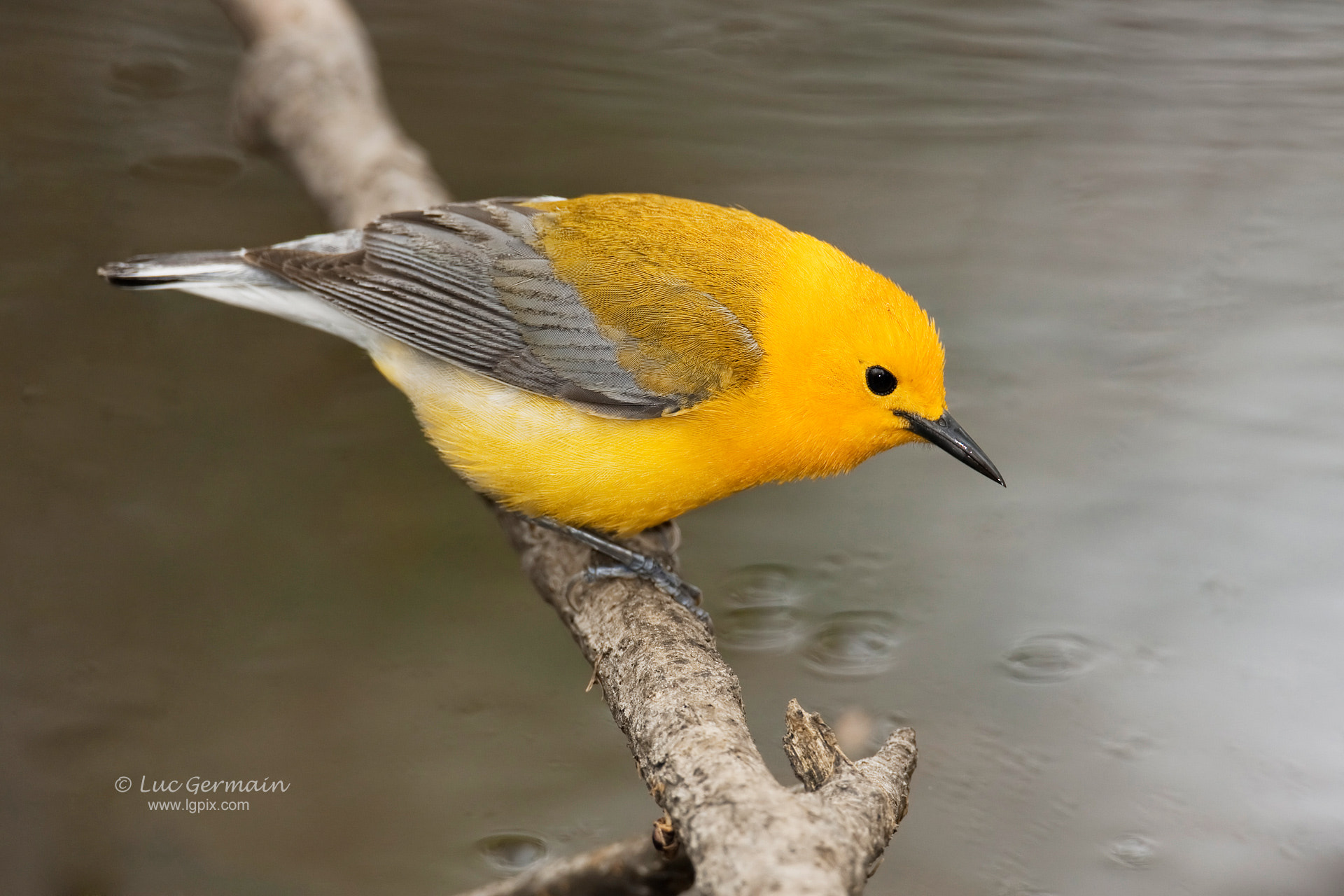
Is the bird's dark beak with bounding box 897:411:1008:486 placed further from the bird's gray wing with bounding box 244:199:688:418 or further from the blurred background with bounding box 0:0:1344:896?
the blurred background with bounding box 0:0:1344:896

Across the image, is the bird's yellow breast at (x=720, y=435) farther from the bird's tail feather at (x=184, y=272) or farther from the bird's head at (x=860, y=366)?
the bird's tail feather at (x=184, y=272)

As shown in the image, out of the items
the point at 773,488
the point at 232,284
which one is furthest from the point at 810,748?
the point at 773,488

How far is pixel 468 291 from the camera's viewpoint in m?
3.34

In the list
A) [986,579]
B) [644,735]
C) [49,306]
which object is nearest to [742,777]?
[644,735]

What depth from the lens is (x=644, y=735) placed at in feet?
7.36

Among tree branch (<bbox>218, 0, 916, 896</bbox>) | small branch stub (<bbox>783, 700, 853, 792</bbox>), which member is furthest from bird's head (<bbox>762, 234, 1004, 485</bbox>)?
small branch stub (<bbox>783, 700, 853, 792</bbox>)

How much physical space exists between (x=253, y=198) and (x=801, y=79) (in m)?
2.67

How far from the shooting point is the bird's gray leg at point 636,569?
3086mm

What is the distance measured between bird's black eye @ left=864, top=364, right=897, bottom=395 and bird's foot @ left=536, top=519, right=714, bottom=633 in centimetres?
76

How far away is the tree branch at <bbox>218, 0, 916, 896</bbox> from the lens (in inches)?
67.9

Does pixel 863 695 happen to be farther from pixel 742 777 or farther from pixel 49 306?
pixel 49 306

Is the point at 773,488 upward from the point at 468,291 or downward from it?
downward

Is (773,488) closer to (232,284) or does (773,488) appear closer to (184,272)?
(232,284)

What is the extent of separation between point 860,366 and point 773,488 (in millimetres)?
1965
